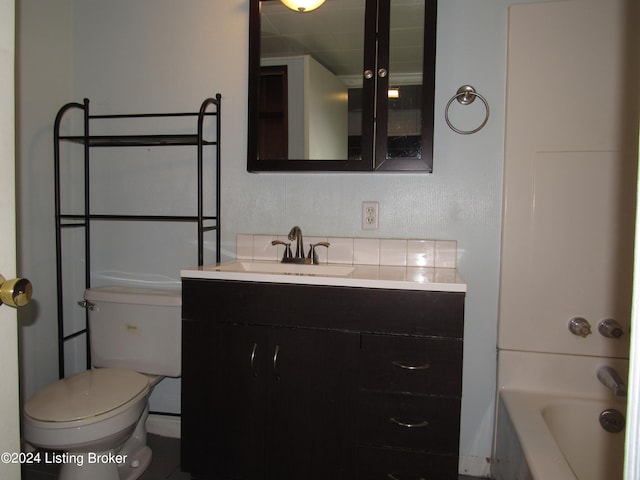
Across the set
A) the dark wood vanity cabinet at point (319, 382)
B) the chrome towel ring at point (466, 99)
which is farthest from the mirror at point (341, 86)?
the dark wood vanity cabinet at point (319, 382)

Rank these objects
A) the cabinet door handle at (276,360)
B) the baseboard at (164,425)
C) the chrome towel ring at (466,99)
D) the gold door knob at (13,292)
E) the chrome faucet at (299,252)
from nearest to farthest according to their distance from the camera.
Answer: the gold door knob at (13,292)
the cabinet door handle at (276,360)
the chrome towel ring at (466,99)
the chrome faucet at (299,252)
the baseboard at (164,425)

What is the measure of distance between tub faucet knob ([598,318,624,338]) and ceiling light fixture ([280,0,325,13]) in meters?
1.71

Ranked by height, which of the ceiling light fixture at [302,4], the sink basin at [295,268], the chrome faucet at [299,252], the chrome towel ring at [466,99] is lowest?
the sink basin at [295,268]

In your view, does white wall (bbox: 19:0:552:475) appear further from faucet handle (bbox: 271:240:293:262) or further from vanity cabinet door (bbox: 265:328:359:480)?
vanity cabinet door (bbox: 265:328:359:480)

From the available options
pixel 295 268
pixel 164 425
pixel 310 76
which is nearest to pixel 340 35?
pixel 310 76

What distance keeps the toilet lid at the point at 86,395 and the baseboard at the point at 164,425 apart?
1.57 feet

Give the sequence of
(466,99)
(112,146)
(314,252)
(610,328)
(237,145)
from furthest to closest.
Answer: (112,146)
(237,145)
(314,252)
(466,99)
(610,328)

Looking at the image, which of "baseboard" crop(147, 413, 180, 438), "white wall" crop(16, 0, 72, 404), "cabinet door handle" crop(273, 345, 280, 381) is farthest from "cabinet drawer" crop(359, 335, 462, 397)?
"white wall" crop(16, 0, 72, 404)

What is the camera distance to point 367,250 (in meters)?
1.88

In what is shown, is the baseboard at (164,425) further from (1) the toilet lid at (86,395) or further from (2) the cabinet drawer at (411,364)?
(2) the cabinet drawer at (411,364)

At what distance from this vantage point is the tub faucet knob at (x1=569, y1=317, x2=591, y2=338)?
1.67m

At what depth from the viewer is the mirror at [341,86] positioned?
1710 mm

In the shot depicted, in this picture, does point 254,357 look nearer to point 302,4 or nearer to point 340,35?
point 340,35

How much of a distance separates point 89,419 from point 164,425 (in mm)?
750
